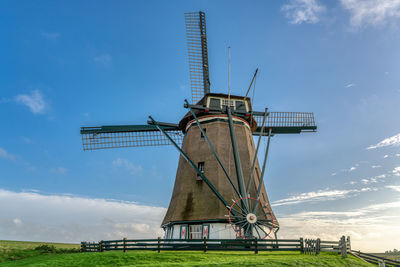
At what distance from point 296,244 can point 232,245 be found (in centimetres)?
397

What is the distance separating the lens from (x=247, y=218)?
19062 millimetres

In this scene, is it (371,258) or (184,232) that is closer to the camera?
(371,258)

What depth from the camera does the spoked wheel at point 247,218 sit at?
1911cm

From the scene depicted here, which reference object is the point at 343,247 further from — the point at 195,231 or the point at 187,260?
the point at 187,260

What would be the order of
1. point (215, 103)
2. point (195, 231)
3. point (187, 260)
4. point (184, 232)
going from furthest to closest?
point (215, 103) → point (184, 232) → point (195, 231) → point (187, 260)

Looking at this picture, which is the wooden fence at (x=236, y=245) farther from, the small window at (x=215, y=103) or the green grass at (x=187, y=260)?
the small window at (x=215, y=103)

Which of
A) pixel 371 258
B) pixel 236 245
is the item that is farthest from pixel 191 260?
pixel 371 258

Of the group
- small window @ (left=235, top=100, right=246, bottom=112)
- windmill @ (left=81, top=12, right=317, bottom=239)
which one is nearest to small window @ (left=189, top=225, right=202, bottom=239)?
windmill @ (left=81, top=12, right=317, bottom=239)

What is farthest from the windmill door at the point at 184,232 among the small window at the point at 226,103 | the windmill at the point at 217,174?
the small window at the point at 226,103

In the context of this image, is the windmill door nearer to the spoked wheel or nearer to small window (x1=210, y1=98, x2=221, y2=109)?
the spoked wheel

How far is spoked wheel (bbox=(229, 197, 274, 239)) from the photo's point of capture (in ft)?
62.7

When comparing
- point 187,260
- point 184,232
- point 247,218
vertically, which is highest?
point 247,218

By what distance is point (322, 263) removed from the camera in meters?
15.0

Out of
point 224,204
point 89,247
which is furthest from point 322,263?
point 89,247
